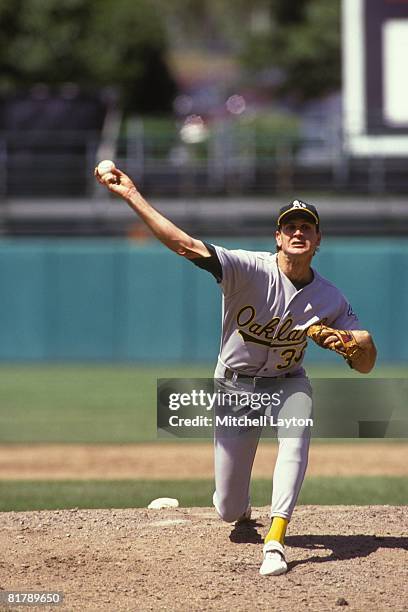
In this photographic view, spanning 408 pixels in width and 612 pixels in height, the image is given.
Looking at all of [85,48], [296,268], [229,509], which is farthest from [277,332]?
[85,48]

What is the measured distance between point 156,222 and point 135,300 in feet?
42.7

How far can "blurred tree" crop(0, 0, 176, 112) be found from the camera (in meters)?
38.2

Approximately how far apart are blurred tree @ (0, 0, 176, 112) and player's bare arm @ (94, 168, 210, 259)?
108 ft

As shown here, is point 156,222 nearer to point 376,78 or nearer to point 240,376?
point 240,376

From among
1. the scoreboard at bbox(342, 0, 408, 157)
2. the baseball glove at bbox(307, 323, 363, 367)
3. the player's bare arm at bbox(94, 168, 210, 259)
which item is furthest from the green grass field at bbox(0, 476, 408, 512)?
the scoreboard at bbox(342, 0, 408, 157)

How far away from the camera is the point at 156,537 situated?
6074 millimetres

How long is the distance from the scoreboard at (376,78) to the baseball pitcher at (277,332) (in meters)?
18.9

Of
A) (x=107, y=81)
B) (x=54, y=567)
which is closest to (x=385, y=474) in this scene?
(x=54, y=567)

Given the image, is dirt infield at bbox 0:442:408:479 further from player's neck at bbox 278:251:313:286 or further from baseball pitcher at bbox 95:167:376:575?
player's neck at bbox 278:251:313:286

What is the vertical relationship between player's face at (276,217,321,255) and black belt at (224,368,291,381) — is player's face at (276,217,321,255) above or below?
above

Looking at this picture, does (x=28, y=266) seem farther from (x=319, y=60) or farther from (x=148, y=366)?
(x=319, y=60)

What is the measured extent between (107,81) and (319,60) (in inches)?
402

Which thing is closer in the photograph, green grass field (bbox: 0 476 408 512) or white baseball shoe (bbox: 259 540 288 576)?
white baseball shoe (bbox: 259 540 288 576)

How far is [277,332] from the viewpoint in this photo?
5539mm
